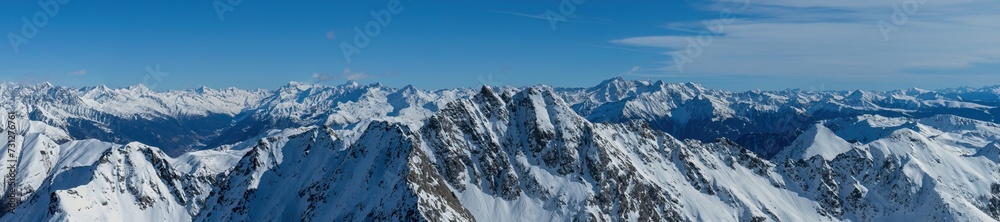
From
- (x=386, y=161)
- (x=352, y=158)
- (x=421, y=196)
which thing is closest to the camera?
(x=421, y=196)

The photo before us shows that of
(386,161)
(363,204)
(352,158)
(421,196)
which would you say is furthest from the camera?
(352,158)

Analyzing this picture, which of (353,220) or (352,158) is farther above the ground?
(352,158)

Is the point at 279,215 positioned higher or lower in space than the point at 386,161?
lower

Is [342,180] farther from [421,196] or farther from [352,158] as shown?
[421,196]

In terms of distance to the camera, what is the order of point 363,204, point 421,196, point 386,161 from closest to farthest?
point 421,196
point 363,204
point 386,161

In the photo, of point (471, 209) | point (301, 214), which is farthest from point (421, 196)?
point (301, 214)

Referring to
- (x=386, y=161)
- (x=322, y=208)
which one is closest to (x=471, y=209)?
(x=386, y=161)

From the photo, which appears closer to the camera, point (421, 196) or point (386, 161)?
point (421, 196)

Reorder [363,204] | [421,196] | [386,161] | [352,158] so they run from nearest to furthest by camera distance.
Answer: [421,196]
[363,204]
[386,161]
[352,158]

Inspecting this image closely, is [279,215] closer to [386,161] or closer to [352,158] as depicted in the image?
[352,158]
